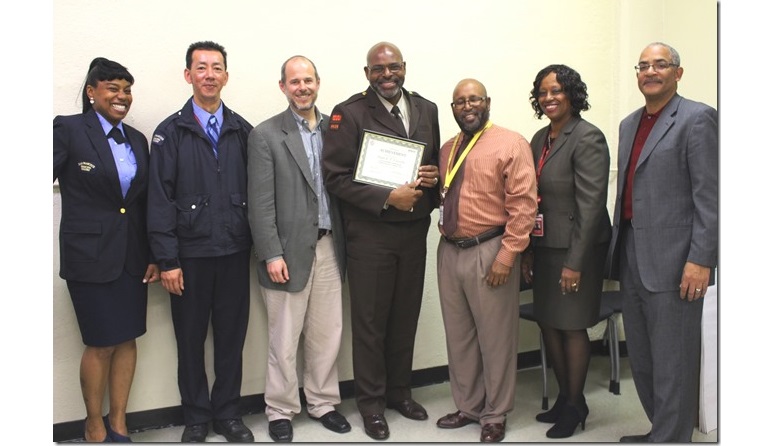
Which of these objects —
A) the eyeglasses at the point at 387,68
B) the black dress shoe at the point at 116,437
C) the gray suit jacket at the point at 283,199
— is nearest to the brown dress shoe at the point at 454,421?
the gray suit jacket at the point at 283,199

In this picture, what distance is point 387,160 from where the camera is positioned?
8.88 ft

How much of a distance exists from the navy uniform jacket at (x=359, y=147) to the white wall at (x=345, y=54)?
0.56 m

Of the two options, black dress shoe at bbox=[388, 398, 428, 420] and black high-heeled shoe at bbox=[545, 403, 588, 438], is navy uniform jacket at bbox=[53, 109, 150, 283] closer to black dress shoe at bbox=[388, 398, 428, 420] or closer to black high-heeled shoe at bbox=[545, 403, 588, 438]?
black dress shoe at bbox=[388, 398, 428, 420]

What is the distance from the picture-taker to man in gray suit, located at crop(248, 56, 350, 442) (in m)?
2.71

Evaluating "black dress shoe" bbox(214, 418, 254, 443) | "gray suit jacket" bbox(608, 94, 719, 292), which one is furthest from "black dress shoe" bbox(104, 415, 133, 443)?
"gray suit jacket" bbox(608, 94, 719, 292)

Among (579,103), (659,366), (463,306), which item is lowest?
(659,366)

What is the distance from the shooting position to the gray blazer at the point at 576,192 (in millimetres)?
2574

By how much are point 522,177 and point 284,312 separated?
1314mm

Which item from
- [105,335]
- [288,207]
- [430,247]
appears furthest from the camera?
[430,247]

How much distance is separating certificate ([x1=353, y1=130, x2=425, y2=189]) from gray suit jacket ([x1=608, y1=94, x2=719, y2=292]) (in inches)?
38.8

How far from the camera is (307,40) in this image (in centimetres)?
317

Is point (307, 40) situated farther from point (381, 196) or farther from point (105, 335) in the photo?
point (105, 335)

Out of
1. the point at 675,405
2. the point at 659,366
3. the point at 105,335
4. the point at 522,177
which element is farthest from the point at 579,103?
the point at 105,335

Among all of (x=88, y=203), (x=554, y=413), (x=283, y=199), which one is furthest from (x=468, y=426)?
(x=88, y=203)
